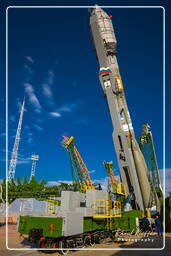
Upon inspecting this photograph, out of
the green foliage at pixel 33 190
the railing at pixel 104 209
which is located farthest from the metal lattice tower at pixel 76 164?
the railing at pixel 104 209

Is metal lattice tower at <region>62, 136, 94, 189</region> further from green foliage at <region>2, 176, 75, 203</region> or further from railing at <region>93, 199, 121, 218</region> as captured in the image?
railing at <region>93, 199, 121, 218</region>

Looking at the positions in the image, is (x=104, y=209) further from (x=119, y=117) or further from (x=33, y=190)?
(x=33, y=190)

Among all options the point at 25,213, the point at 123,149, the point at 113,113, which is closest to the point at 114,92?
the point at 113,113

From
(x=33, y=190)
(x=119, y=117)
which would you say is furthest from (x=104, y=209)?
(x=33, y=190)

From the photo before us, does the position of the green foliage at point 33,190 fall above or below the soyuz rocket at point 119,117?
below

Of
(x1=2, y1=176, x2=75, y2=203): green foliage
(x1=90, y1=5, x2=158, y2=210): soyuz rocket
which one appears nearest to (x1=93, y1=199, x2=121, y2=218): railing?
(x1=90, y1=5, x2=158, y2=210): soyuz rocket

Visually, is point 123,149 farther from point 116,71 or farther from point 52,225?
point 52,225

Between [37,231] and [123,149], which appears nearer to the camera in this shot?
[37,231]

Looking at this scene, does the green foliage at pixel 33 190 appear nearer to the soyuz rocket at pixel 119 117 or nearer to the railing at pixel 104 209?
the soyuz rocket at pixel 119 117

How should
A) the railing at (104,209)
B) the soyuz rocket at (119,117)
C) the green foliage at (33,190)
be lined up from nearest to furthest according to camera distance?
the railing at (104,209), the soyuz rocket at (119,117), the green foliage at (33,190)

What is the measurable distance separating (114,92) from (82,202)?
14.4 m

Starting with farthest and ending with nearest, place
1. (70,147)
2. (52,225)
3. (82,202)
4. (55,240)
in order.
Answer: (70,147)
(82,202)
(55,240)
(52,225)

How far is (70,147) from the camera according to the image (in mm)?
31531

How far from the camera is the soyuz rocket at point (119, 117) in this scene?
22.1m
